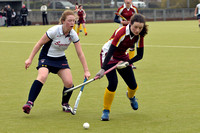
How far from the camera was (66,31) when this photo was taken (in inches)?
262

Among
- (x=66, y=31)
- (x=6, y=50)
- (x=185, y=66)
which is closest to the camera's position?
(x=66, y=31)

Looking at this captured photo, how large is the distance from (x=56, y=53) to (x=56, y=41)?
0.22 meters

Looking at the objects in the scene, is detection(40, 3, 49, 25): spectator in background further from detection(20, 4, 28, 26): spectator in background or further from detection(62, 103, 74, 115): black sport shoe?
detection(62, 103, 74, 115): black sport shoe

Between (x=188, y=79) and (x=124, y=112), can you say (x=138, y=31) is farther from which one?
(x=188, y=79)

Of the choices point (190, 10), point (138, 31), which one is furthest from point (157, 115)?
point (190, 10)

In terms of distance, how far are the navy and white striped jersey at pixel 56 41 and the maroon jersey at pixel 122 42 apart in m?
0.53

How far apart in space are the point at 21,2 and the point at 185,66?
3204cm

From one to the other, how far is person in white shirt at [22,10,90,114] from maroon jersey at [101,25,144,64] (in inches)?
17.4

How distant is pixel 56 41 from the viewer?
22.0 feet

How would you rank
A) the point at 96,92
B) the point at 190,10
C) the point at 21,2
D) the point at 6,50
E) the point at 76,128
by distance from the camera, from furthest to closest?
the point at 190,10 → the point at 21,2 → the point at 6,50 → the point at 96,92 → the point at 76,128

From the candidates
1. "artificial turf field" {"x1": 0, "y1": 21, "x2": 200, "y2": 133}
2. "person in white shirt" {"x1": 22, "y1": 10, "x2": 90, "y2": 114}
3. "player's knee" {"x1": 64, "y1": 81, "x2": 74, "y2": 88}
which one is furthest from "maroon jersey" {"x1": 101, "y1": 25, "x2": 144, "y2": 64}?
"artificial turf field" {"x1": 0, "y1": 21, "x2": 200, "y2": 133}

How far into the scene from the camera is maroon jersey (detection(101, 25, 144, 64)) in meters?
6.34

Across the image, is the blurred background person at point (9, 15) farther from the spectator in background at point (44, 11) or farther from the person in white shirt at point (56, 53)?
the person in white shirt at point (56, 53)

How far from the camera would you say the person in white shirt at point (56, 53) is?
260 inches
